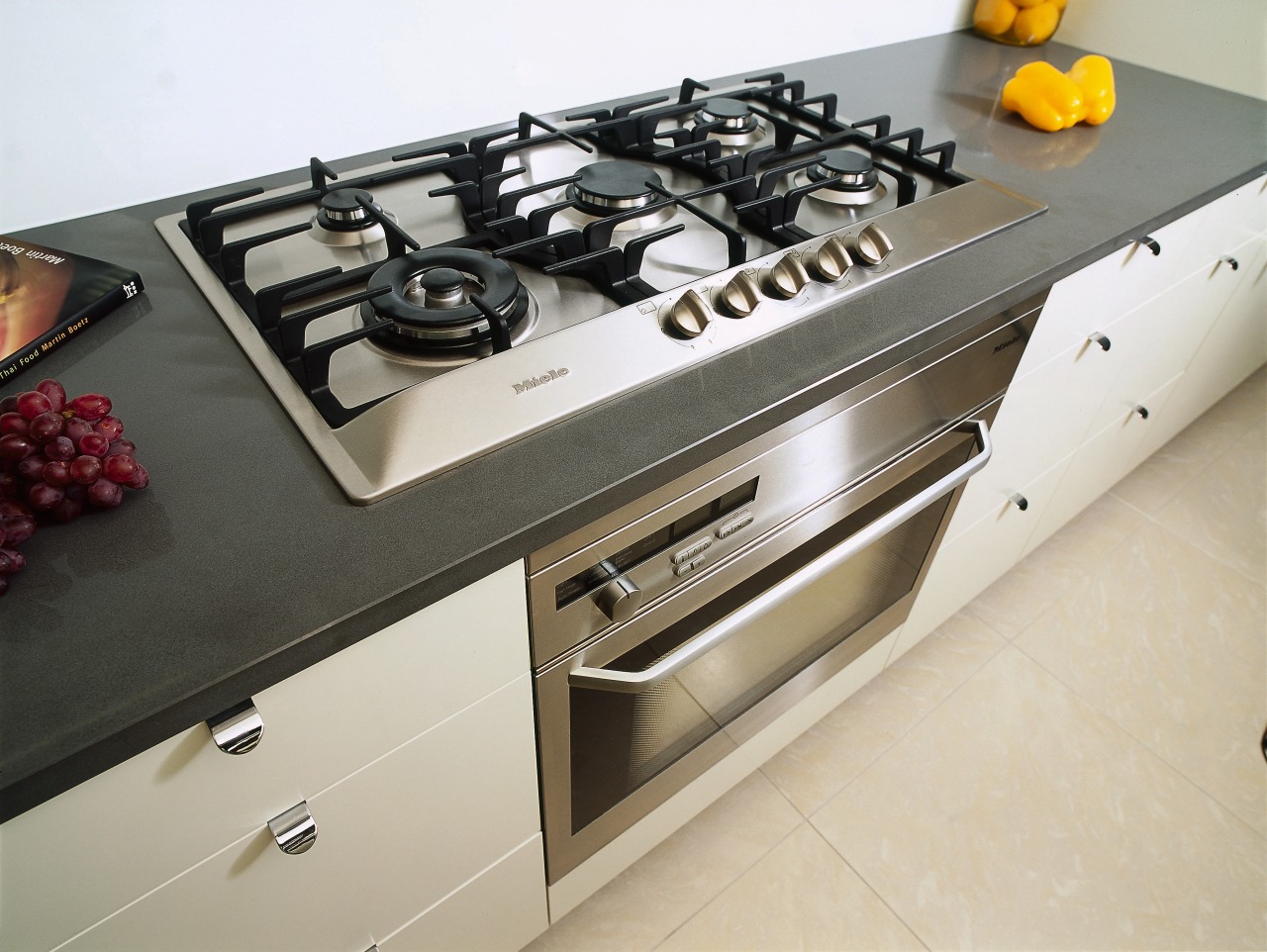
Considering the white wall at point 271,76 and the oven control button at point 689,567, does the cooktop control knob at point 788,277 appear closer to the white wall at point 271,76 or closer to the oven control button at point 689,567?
the oven control button at point 689,567

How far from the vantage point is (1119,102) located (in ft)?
4.83

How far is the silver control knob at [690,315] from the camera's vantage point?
2.56 ft

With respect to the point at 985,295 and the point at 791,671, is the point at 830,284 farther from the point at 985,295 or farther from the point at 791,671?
the point at 791,671

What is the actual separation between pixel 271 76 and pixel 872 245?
2.38 ft

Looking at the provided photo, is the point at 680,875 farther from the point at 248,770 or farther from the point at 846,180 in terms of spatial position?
the point at 846,180

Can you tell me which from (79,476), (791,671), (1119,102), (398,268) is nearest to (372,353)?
(398,268)

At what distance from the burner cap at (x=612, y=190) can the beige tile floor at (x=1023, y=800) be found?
103 centimetres

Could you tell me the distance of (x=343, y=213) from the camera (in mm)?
904

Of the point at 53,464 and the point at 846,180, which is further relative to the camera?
the point at 846,180

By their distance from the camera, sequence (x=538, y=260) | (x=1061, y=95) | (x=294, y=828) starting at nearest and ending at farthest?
(x=294, y=828) → (x=538, y=260) → (x=1061, y=95)

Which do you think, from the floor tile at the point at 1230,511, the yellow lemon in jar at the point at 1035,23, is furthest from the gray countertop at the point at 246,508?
the floor tile at the point at 1230,511

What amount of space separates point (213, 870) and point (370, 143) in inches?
34.6

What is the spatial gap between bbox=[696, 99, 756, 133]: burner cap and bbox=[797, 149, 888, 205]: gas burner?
15 centimetres

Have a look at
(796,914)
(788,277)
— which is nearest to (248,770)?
(788,277)
